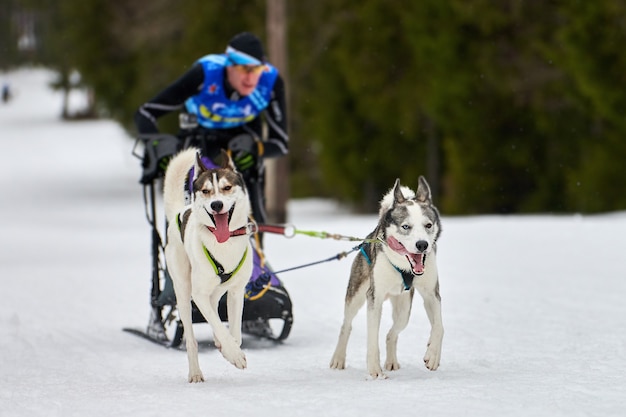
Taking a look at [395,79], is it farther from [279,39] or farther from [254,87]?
[254,87]

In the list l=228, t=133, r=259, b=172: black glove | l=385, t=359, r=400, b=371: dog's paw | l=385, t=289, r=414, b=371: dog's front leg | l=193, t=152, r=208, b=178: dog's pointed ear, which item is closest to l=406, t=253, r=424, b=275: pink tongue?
l=385, t=289, r=414, b=371: dog's front leg

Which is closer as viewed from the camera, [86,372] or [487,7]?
[86,372]

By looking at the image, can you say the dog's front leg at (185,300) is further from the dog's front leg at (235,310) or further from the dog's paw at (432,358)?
the dog's paw at (432,358)

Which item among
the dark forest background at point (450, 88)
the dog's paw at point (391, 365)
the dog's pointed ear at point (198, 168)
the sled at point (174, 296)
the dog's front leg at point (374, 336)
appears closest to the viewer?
the dog's front leg at point (374, 336)

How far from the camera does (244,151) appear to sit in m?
6.46

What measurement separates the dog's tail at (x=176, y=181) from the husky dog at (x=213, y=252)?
25cm

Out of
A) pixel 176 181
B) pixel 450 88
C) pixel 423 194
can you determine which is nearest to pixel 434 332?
pixel 423 194

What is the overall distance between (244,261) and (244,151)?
140 centimetres

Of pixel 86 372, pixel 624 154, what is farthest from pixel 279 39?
pixel 86 372

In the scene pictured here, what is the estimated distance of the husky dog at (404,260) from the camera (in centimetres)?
480

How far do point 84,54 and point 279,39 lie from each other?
1421 cm

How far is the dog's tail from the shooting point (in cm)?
561

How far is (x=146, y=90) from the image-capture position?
28234mm

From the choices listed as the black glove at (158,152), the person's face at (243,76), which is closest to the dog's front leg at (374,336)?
the black glove at (158,152)
